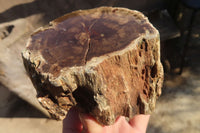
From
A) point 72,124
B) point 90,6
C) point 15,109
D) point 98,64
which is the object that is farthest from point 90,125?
point 90,6

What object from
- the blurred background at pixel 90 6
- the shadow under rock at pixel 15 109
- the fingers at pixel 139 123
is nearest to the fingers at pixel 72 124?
the fingers at pixel 139 123

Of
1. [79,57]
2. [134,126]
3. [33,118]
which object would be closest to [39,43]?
[79,57]

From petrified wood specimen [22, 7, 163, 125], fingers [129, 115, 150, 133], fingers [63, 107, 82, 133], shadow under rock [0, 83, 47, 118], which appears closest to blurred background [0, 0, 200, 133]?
shadow under rock [0, 83, 47, 118]

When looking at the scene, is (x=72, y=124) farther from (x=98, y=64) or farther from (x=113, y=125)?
(x=98, y=64)

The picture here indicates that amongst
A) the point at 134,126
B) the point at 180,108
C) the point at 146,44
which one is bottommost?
the point at 180,108

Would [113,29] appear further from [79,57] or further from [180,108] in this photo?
[180,108]

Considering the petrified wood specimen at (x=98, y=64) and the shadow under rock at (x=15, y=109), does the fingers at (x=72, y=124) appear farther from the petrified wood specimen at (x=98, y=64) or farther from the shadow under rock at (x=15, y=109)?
the shadow under rock at (x=15, y=109)
